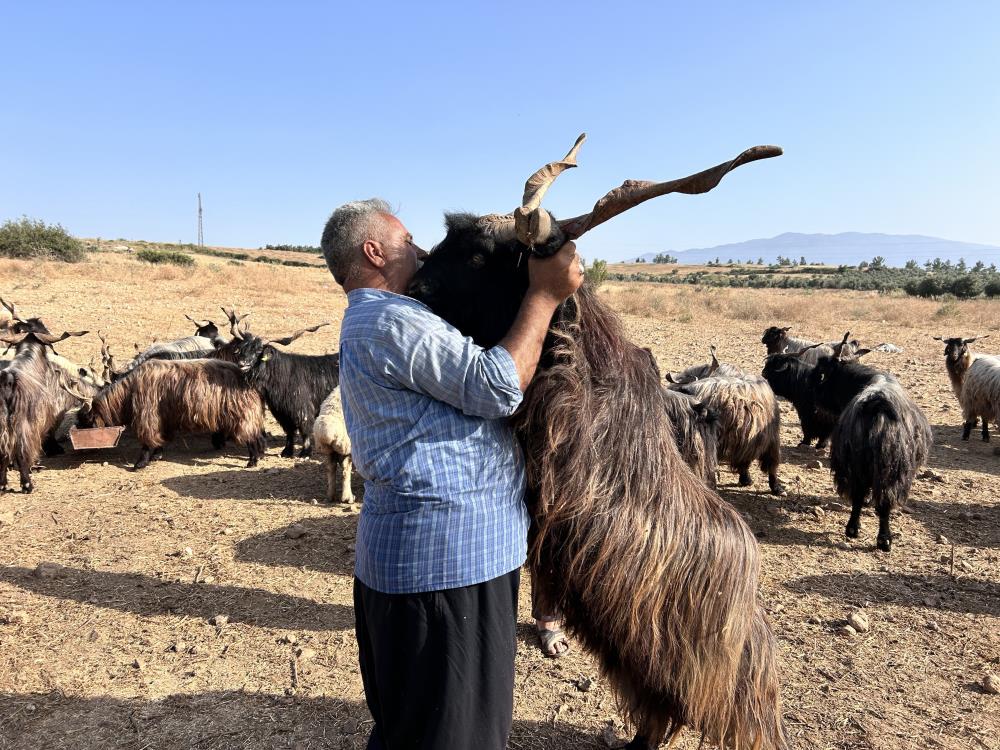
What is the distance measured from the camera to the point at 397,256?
2012 millimetres

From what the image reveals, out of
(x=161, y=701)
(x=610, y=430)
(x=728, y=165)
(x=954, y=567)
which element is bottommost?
(x=161, y=701)

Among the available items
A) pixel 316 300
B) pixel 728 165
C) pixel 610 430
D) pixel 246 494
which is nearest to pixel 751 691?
pixel 610 430

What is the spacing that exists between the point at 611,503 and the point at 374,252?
3.77 feet

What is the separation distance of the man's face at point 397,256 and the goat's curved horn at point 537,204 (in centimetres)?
44

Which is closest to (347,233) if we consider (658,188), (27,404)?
(658,188)

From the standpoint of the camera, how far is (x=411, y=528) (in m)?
1.77

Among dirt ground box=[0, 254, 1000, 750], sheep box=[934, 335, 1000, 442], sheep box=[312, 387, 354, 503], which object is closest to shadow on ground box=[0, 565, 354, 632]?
dirt ground box=[0, 254, 1000, 750]

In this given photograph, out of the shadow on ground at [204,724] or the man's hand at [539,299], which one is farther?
the shadow on ground at [204,724]

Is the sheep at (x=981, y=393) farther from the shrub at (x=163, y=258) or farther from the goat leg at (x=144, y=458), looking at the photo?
the shrub at (x=163, y=258)

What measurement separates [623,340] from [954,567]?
481 centimetres

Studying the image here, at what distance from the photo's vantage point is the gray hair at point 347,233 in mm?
1974

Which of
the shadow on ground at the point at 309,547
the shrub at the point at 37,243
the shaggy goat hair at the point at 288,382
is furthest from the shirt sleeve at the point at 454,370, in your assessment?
the shrub at the point at 37,243

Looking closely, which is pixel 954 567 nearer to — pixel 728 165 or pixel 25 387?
pixel 728 165

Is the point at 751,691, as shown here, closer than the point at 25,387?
Yes
